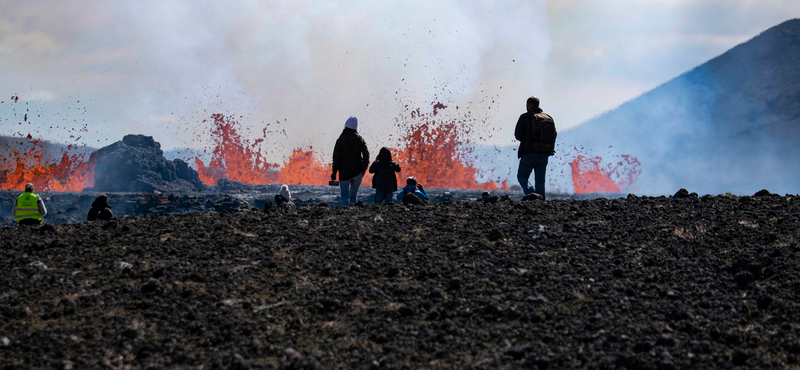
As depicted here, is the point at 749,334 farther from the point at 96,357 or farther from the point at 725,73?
the point at 725,73

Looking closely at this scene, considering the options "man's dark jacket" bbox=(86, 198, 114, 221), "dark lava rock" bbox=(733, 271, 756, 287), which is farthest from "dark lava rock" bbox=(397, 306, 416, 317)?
"man's dark jacket" bbox=(86, 198, 114, 221)

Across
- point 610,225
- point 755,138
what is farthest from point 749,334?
point 755,138

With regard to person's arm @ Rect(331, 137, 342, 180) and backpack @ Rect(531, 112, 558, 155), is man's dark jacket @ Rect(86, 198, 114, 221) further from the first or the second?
backpack @ Rect(531, 112, 558, 155)

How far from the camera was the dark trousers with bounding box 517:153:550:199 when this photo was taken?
35.0 ft

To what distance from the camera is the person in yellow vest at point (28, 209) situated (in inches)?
416

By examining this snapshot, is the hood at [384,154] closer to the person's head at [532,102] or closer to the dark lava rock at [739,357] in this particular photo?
the person's head at [532,102]

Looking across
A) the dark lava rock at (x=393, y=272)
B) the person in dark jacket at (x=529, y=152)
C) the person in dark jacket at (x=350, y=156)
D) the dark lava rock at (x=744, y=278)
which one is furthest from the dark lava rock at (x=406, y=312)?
the person in dark jacket at (x=350, y=156)

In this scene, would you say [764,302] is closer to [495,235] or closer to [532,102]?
[495,235]

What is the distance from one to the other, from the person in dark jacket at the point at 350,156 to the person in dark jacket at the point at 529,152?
3014 millimetres

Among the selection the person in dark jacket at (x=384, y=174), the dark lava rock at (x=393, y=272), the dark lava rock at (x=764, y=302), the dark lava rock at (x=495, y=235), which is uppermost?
the person in dark jacket at (x=384, y=174)

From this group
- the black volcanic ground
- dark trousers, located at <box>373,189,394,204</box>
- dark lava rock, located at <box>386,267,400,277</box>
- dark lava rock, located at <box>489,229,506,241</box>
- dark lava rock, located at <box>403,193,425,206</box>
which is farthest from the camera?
dark trousers, located at <box>373,189,394,204</box>

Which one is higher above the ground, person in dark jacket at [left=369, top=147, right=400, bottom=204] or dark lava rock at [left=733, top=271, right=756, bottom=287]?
person in dark jacket at [left=369, top=147, right=400, bottom=204]

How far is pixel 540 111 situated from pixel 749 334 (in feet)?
23.1

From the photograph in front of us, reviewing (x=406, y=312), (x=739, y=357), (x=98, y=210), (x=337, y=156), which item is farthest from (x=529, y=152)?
(x=98, y=210)
